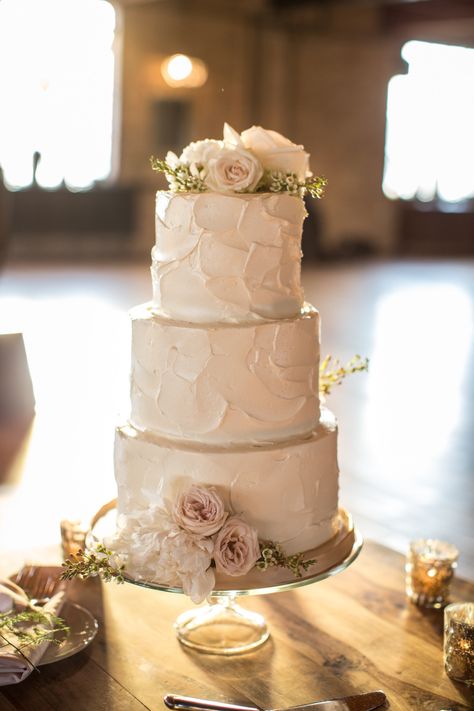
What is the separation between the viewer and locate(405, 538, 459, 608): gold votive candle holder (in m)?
2.90

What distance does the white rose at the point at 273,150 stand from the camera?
93.5 inches

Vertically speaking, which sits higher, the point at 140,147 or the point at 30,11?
the point at 30,11

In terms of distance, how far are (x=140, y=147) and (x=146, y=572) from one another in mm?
14574

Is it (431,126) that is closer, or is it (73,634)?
(73,634)

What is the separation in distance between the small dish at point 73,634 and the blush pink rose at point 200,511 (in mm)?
463

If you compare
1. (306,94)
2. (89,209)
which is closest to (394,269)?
(306,94)

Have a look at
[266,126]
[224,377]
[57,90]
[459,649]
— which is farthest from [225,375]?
[266,126]

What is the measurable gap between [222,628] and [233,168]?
49.4 inches

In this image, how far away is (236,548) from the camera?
2293 mm

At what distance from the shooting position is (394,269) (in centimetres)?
1589

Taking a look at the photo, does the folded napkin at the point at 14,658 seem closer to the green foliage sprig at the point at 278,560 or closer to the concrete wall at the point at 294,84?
the green foliage sprig at the point at 278,560

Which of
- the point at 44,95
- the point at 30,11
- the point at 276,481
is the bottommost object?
the point at 276,481

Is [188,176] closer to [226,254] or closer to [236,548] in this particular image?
[226,254]

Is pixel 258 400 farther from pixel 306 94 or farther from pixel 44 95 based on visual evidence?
pixel 306 94
